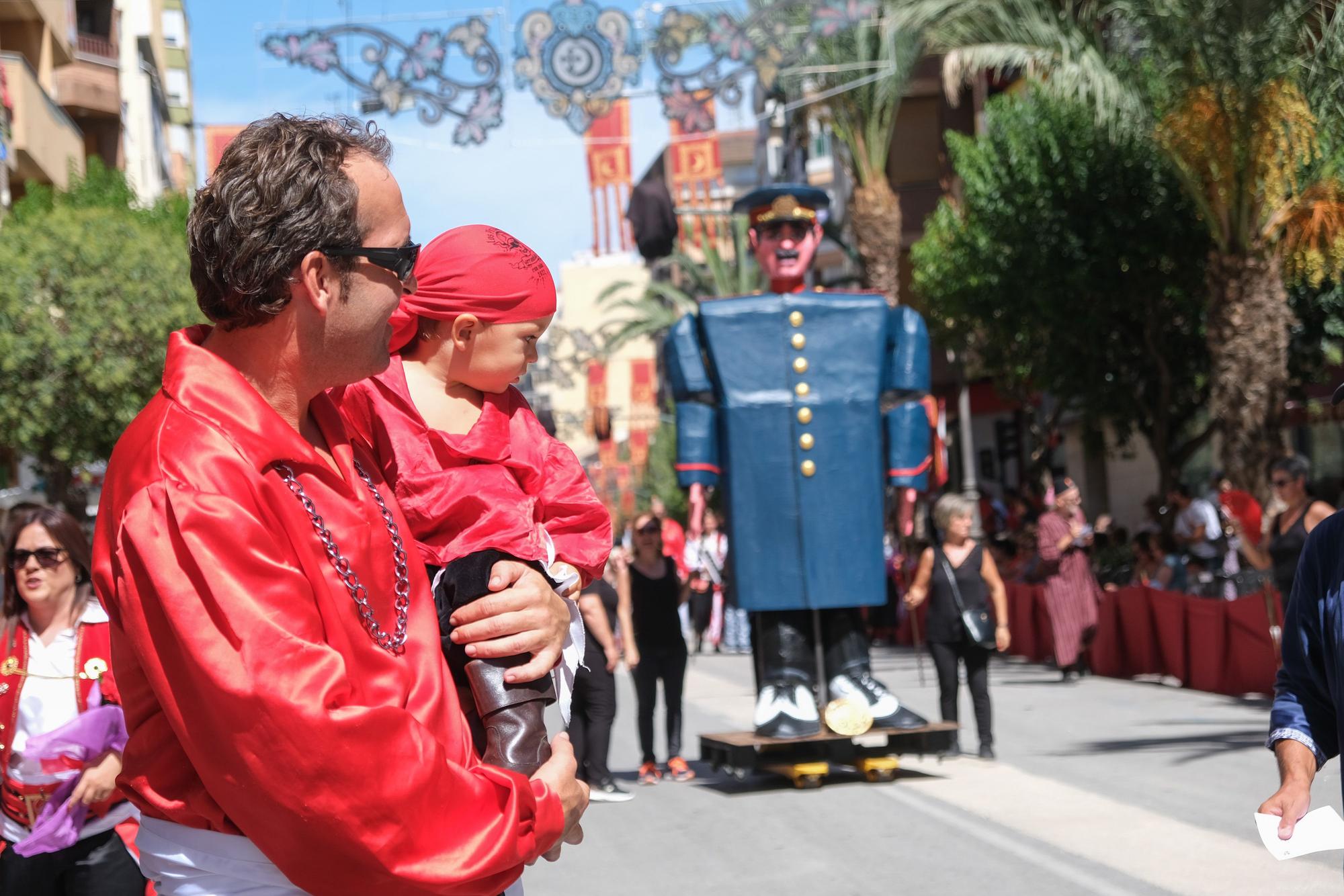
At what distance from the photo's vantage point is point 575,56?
14281 millimetres

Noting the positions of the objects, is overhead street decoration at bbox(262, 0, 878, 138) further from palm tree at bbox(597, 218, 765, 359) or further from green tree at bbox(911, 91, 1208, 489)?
palm tree at bbox(597, 218, 765, 359)

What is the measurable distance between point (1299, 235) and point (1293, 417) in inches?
280

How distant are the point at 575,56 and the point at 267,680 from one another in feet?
42.4

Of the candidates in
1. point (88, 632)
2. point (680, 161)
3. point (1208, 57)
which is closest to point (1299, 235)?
point (1208, 57)

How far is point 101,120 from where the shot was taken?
3853 centimetres

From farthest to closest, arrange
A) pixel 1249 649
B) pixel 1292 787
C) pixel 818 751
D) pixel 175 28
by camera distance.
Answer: pixel 175 28 < pixel 1249 649 < pixel 818 751 < pixel 1292 787

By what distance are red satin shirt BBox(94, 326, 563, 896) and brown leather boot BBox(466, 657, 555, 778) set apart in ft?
0.82

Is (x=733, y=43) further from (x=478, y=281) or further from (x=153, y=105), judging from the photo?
(x=153, y=105)

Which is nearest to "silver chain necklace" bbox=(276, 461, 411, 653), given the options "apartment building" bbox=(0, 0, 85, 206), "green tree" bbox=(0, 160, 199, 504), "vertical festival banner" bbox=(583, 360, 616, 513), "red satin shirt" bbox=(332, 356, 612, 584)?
"red satin shirt" bbox=(332, 356, 612, 584)

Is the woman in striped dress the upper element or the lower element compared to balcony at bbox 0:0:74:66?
lower

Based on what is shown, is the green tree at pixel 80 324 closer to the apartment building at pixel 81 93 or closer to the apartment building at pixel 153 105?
the apartment building at pixel 81 93

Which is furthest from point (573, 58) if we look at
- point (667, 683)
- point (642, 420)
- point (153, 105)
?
point (642, 420)

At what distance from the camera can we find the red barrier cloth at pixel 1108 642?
626 inches

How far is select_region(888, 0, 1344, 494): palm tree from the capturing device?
13.3 m
